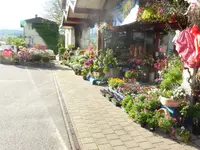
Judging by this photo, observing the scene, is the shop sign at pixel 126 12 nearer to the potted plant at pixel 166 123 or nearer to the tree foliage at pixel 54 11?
the potted plant at pixel 166 123

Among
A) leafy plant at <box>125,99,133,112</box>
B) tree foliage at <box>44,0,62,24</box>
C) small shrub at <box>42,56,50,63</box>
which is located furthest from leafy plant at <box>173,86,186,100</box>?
tree foliage at <box>44,0,62,24</box>

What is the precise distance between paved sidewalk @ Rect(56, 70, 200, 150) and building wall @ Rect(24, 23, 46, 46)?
26.8 meters

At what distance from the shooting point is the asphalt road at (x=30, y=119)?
368 cm

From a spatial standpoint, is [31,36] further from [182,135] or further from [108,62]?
[182,135]

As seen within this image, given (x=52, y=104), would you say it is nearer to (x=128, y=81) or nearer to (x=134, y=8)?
A: (x=128, y=81)

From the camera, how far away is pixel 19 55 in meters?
13.8

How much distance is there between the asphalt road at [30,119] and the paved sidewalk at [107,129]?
40cm

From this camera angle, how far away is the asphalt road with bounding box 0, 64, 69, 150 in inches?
145

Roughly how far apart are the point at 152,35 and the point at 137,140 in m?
5.76

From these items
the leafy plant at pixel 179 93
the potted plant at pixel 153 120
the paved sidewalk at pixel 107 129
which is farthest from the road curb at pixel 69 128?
the leafy plant at pixel 179 93

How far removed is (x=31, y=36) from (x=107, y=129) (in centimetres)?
3062

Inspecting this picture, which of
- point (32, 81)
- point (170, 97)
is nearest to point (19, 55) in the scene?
point (32, 81)

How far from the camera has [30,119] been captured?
15.6 feet

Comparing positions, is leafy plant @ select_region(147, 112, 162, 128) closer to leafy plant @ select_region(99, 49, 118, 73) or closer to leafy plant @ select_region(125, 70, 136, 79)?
leafy plant @ select_region(125, 70, 136, 79)
